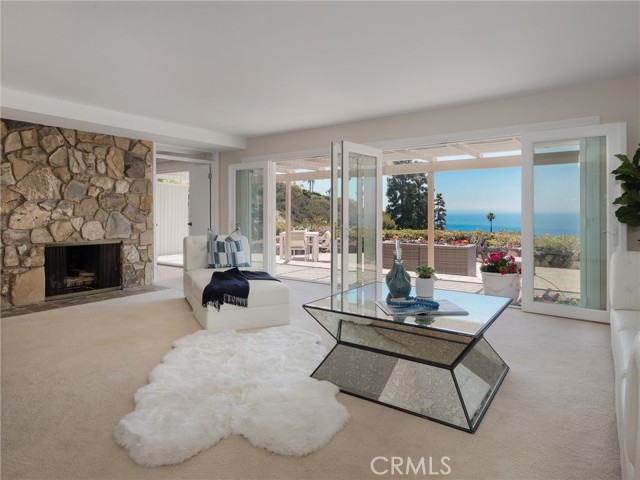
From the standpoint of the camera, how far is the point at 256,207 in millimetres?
6953

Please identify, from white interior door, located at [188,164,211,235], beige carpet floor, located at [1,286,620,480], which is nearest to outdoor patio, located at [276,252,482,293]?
white interior door, located at [188,164,211,235]

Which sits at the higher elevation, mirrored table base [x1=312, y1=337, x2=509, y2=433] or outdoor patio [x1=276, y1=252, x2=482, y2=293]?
outdoor patio [x1=276, y1=252, x2=482, y2=293]

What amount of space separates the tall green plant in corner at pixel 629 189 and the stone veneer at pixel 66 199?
5.95 m

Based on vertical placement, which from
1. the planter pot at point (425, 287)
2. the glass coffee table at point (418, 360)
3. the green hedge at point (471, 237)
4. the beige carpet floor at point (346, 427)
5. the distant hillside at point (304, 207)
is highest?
the distant hillside at point (304, 207)

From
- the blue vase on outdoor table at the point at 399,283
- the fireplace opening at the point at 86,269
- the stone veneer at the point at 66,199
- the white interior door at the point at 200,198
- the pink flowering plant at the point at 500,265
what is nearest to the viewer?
the blue vase on outdoor table at the point at 399,283

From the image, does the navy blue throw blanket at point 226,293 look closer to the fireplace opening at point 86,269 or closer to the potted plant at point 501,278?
the fireplace opening at point 86,269

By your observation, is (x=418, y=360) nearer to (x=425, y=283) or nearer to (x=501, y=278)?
(x=425, y=283)

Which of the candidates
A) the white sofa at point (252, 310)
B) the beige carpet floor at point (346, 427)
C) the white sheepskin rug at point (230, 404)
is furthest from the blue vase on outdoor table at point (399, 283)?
the white sofa at point (252, 310)

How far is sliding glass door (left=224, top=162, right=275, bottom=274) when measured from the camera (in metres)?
6.73

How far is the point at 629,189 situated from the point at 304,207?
1060 cm

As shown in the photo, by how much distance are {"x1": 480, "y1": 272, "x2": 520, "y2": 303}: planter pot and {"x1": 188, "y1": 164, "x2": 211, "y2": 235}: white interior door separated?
4943 mm

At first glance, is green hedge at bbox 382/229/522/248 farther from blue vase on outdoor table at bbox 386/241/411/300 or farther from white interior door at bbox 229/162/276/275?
blue vase on outdoor table at bbox 386/241/411/300

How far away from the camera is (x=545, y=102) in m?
4.33

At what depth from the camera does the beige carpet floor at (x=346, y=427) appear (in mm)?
1657
